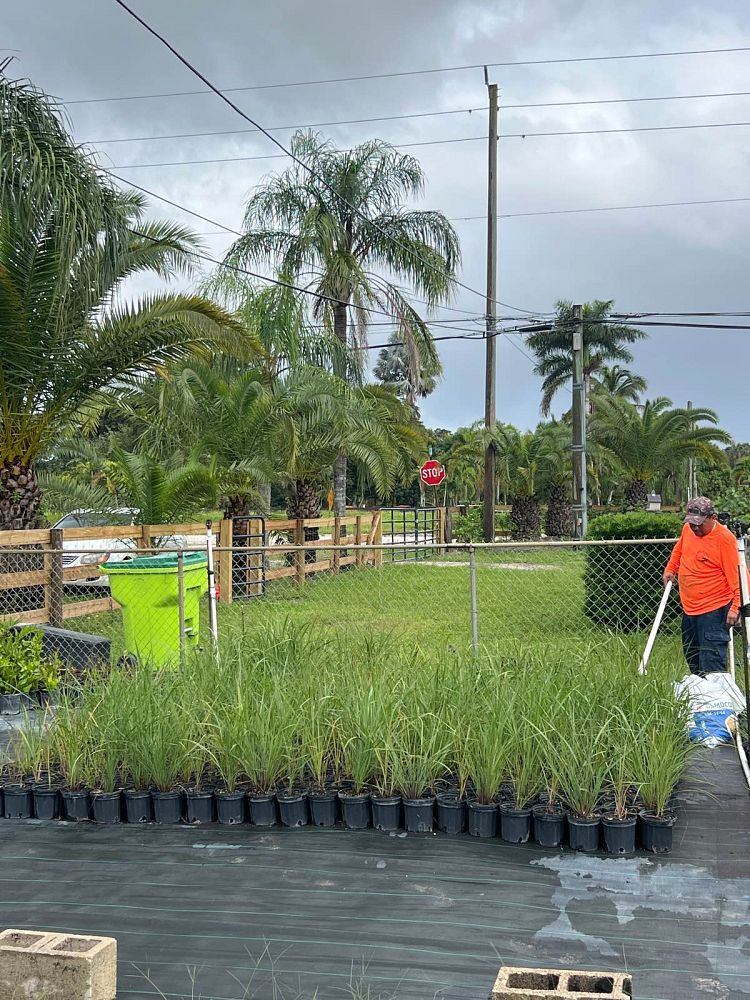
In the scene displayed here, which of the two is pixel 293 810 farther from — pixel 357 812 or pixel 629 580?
pixel 629 580

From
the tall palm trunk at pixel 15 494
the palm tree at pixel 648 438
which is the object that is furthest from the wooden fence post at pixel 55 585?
the palm tree at pixel 648 438

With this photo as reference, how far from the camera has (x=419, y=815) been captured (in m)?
4.53

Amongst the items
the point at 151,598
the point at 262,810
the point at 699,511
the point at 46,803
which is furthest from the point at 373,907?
the point at 151,598

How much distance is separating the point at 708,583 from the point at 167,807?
13.5 feet

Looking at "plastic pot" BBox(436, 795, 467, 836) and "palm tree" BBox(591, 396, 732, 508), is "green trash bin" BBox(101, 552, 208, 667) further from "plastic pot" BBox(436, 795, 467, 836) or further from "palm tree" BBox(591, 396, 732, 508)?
"palm tree" BBox(591, 396, 732, 508)

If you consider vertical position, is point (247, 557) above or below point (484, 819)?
above

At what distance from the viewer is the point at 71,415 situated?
1262cm

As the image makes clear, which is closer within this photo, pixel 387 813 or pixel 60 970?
pixel 60 970

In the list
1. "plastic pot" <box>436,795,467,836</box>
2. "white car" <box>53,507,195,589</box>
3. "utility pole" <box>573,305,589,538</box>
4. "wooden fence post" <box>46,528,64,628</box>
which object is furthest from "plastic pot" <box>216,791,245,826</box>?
"utility pole" <box>573,305,589,538</box>

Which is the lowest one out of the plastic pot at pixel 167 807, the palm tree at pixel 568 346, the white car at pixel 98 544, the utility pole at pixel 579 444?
the plastic pot at pixel 167 807

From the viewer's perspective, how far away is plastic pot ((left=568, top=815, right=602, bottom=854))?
14.1 feet

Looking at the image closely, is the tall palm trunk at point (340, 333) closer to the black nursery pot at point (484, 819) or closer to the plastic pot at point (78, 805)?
the plastic pot at point (78, 805)

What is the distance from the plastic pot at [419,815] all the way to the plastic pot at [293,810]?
50 centimetres

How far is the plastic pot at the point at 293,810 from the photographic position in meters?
4.63
